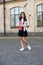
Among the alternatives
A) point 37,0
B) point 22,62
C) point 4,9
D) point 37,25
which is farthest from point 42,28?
point 22,62

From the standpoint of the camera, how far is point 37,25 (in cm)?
3141

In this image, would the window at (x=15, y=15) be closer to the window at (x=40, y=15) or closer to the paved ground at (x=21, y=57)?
the window at (x=40, y=15)

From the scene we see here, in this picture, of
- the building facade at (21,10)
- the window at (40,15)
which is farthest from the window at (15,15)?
the window at (40,15)

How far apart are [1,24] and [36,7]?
4505 millimetres

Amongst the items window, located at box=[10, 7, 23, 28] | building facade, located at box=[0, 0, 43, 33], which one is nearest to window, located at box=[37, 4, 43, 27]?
building facade, located at box=[0, 0, 43, 33]

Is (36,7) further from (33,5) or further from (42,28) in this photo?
(42,28)

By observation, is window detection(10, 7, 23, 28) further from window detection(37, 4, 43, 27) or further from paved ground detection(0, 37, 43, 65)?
paved ground detection(0, 37, 43, 65)

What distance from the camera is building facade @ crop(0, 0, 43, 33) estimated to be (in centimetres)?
3143

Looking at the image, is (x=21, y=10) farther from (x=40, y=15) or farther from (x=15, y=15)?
(x=40, y=15)

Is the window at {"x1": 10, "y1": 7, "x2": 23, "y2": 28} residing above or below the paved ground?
above

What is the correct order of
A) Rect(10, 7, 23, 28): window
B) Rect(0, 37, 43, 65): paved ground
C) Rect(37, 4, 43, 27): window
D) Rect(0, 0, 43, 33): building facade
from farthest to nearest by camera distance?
Rect(10, 7, 23, 28): window < Rect(0, 0, 43, 33): building facade < Rect(37, 4, 43, 27): window < Rect(0, 37, 43, 65): paved ground

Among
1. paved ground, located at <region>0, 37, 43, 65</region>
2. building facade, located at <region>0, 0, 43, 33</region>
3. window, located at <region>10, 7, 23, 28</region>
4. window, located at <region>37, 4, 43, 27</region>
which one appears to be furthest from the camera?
window, located at <region>10, 7, 23, 28</region>

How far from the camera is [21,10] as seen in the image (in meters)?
32.6

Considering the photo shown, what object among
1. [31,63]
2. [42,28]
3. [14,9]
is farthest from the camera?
[14,9]
